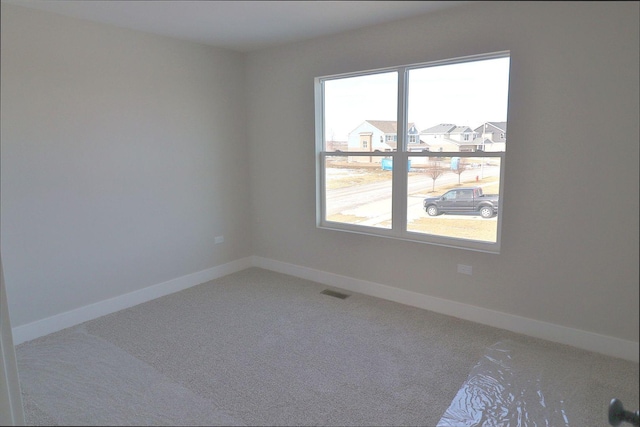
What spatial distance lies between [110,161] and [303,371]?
78.9 inches

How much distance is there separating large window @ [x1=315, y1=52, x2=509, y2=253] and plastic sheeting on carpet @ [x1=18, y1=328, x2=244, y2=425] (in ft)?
4.71

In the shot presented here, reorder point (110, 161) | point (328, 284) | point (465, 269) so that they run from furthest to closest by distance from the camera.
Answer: point (328, 284) → point (465, 269) → point (110, 161)

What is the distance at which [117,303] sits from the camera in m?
2.89

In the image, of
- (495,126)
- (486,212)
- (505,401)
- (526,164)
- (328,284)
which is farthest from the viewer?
(328,284)

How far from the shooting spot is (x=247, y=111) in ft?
12.8

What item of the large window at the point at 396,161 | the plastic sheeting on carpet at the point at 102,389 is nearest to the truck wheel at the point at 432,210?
the large window at the point at 396,161

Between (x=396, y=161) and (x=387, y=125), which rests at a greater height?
(x=387, y=125)

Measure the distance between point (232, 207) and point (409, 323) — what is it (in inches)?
86.2

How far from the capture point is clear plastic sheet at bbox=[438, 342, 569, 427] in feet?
5.35

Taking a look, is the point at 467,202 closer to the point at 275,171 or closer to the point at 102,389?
the point at 102,389

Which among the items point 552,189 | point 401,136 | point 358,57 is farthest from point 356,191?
point 552,189

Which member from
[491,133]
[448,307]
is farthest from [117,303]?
[491,133]

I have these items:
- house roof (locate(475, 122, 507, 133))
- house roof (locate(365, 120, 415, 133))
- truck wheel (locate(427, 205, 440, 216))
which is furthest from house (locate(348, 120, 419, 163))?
house roof (locate(475, 122, 507, 133))

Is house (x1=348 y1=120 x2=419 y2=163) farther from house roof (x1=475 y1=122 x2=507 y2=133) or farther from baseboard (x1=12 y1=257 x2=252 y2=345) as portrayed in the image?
baseboard (x1=12 y1=257 x2=252 y2=345)
